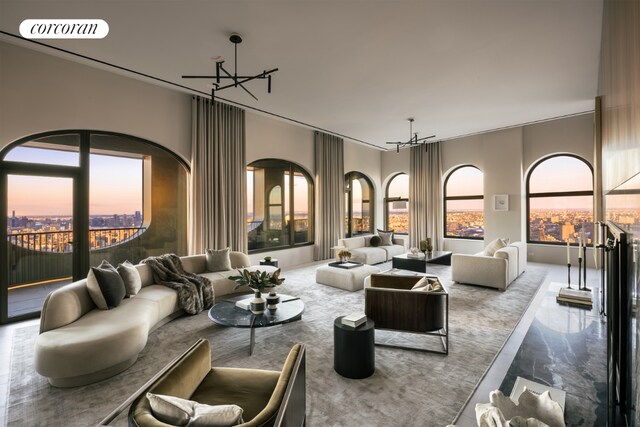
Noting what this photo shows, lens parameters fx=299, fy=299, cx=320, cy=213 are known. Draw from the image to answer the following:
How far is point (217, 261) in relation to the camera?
4.80m

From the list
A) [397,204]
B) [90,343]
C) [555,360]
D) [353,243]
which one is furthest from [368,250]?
[90,343]

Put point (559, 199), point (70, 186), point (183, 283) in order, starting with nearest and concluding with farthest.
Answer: point (183, 283)
point (70, 186)
point (559, 199)

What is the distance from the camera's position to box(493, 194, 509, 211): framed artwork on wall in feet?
25.0

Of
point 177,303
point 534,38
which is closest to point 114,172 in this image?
point 177,303

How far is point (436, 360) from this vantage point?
2727 millimetres

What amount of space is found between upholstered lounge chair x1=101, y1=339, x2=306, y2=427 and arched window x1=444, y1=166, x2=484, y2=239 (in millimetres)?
8272

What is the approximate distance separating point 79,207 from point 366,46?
15.0ft

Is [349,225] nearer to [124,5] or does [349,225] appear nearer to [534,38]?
[534,38]

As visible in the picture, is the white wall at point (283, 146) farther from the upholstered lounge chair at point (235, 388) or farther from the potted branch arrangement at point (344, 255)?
the upholstered lounge chair at point (235, 388)

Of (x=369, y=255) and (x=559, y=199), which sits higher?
(x=559, y=199)

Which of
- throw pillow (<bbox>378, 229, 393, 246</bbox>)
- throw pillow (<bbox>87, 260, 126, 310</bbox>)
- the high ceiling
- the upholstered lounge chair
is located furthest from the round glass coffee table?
throw pillow (<bbox>378, 229, 393, 246</bbox>)

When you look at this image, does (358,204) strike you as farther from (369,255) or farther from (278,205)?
(278,205)

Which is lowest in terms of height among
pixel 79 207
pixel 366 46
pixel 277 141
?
pixel 79 207

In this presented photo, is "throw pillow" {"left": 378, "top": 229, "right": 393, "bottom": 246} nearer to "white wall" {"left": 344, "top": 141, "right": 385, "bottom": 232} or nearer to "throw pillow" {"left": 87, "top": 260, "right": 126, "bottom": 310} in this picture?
"white wall" {"left": 344, "top": 141, "right": 385, "bottom": 232}
